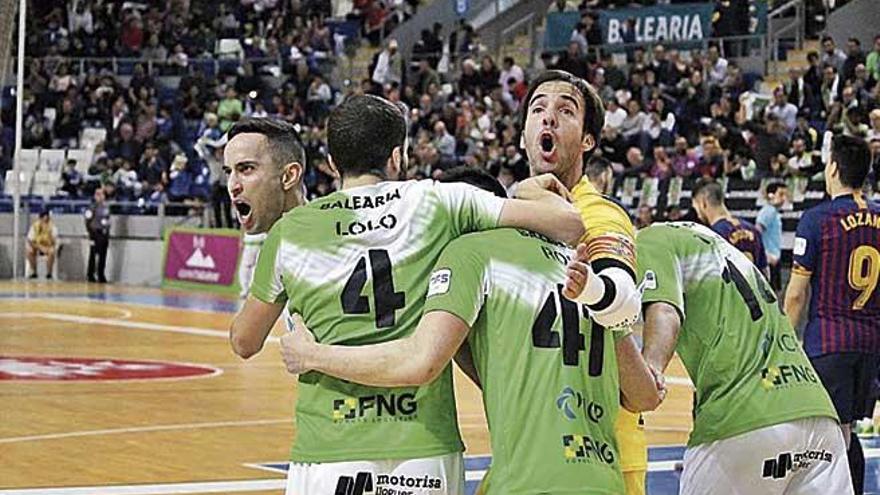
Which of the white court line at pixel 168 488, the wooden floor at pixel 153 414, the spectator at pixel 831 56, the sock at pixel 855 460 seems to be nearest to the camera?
the sock at pixel 855 460

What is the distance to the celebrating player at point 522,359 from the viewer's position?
4.03 m

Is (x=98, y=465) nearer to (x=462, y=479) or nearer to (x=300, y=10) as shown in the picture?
(x=462, y=479)

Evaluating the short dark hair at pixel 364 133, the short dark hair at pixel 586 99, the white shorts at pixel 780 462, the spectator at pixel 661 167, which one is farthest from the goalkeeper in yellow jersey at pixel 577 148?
the spectator at pixel 661 167

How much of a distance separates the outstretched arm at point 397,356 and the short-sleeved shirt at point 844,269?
4.52 meters

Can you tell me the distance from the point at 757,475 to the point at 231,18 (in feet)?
113

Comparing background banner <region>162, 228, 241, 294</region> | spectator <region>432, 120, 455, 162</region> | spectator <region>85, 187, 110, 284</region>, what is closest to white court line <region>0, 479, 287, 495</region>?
spectator <region>432, 120, 455, 162</region>

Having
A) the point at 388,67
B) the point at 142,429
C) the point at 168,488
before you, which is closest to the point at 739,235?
the point at 142,429

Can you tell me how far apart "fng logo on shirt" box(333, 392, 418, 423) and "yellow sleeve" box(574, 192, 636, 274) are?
600 mm

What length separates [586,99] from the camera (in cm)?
447

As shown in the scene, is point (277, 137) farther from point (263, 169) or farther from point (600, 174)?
point (600, 174)

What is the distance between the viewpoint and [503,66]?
3183 centimetres

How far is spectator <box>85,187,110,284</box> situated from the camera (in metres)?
31.1

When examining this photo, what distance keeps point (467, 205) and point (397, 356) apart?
48cm

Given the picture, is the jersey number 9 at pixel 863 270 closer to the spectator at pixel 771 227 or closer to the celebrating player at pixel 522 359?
the celebrating player at pixel 522 359
